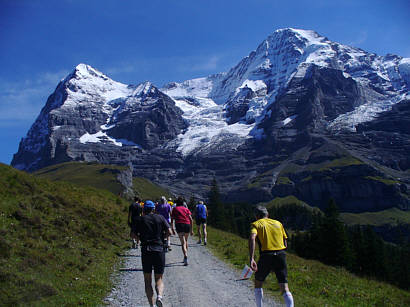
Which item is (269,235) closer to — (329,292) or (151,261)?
(151,261)

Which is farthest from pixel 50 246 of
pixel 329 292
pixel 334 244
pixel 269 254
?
pixel 334 244

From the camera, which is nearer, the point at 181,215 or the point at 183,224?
the point at 183,224

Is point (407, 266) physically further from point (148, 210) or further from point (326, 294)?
point (148, 210)

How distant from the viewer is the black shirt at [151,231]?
1024cm

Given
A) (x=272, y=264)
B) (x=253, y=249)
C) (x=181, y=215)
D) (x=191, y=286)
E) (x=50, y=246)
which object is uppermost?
(x=181, y=215)

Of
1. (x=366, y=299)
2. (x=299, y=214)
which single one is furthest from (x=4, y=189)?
(x=299, y=214)

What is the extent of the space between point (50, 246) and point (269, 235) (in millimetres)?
10177

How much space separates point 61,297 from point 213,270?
748 centimetres

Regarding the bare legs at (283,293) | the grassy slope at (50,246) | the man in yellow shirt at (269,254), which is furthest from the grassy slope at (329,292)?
the grassy slope at (50,246)

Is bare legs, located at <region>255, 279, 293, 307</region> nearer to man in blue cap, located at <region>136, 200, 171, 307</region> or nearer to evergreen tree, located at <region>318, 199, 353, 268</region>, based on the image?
man in blue cap, located at <region>136, 200, 171, 307</region>

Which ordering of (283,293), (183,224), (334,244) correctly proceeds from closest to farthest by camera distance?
(283,293) < (183,224) < (334,244)

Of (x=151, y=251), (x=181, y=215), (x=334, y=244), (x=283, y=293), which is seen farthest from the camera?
(x=334, y=244)

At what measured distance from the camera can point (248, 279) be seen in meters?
14.8

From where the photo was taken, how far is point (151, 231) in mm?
10352
